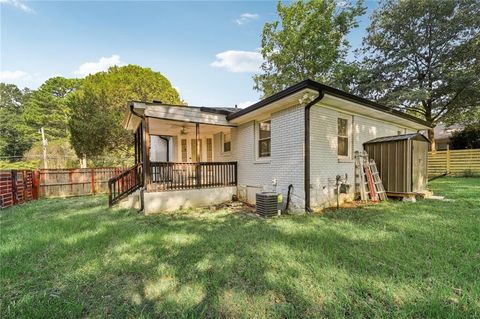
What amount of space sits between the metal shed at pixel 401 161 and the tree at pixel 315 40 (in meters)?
11.5

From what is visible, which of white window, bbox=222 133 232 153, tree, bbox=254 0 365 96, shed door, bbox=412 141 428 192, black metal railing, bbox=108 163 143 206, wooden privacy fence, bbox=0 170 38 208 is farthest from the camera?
tree, bbox=254 0 365 96

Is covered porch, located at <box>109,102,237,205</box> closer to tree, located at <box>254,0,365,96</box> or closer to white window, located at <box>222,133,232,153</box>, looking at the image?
white window, located at <box>222,133,232,153</box>

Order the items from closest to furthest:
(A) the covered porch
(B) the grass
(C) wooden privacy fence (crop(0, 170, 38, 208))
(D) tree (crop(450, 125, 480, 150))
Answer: (B) the grass → (A) the covered porch → (C) wooden privacy fence (crop(0, 170, 38, 208)) → (D) tree (crop(450, 125, 480, 150))

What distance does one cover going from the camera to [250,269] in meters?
2.81

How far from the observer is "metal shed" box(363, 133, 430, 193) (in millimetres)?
6805

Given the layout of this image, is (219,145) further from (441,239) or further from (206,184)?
(441,239)

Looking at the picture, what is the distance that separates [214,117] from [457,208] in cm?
745

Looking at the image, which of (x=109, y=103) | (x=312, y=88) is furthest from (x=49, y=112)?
(x=312, y=88)

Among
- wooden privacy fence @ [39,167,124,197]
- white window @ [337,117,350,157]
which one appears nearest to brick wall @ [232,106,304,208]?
white window @ [337,117,350,157]

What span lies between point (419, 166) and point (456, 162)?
10435 mm

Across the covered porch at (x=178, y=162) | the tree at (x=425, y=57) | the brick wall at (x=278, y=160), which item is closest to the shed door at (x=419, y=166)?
the brick wall at (x=278, y=160)

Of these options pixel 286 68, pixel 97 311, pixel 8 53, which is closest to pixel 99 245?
pixel 97 311

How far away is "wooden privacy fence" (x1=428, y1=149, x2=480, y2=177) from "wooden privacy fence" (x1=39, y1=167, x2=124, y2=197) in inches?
805

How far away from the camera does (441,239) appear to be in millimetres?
3570
